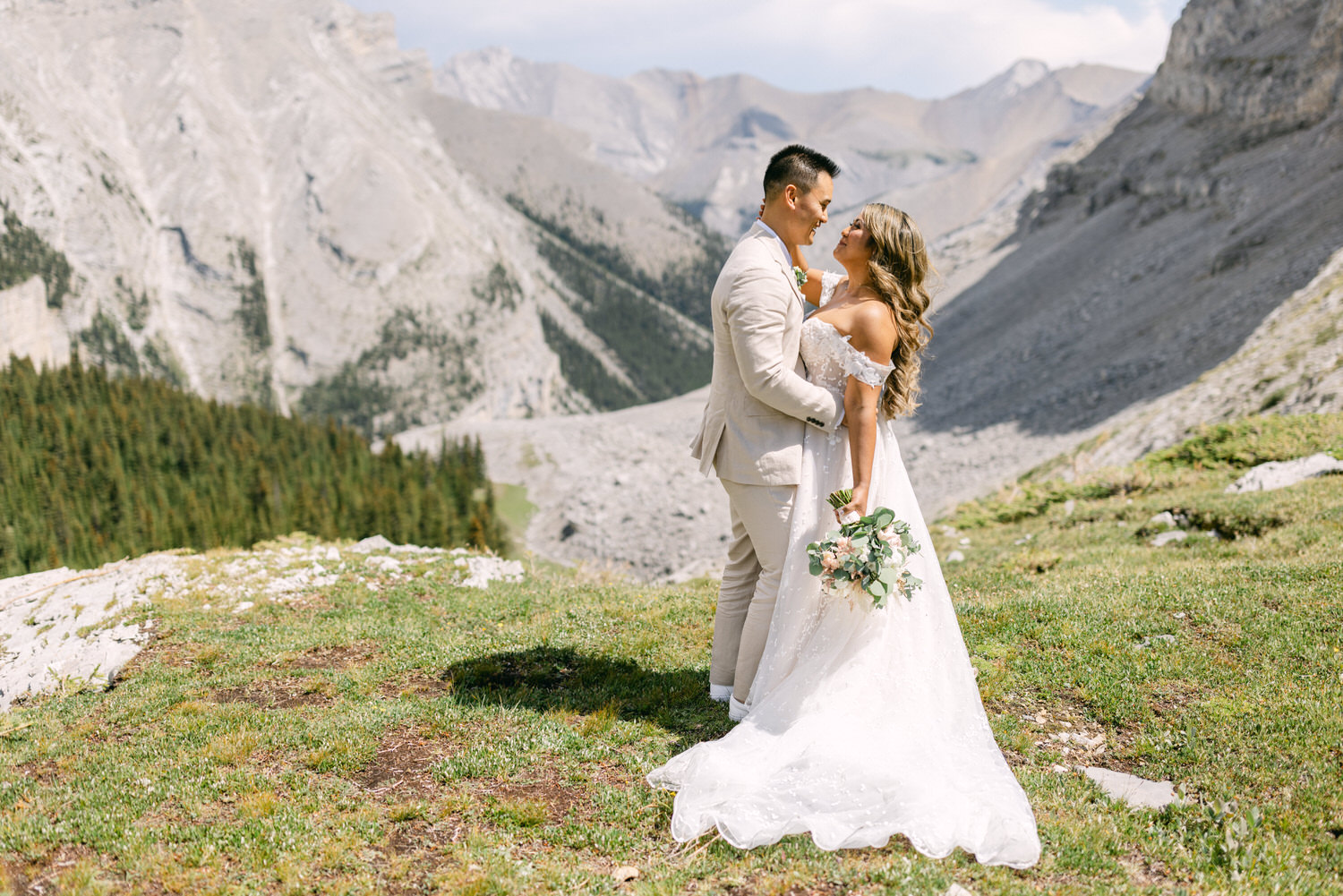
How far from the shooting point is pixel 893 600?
22.0ft

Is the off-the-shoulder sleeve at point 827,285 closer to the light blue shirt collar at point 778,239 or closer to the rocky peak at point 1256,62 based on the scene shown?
the light blue shirt collar at point 778,239

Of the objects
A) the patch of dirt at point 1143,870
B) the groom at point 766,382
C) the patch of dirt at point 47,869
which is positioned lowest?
the patch of dirt at point 47,869

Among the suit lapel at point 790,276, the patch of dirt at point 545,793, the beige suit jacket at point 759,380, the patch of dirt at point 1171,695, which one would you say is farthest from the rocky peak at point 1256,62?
the patch of dirt at point 545,793

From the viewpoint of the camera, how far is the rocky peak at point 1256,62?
6612 centimetres

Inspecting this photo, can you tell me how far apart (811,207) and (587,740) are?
507 cm

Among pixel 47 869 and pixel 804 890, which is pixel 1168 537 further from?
pixel 47 869

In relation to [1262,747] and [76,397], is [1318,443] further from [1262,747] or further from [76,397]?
[76,397]

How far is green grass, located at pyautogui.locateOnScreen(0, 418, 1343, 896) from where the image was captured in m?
5.25

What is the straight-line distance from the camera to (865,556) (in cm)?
622

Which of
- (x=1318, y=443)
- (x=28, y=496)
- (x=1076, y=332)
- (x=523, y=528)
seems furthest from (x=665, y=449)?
(x=28, y=496)

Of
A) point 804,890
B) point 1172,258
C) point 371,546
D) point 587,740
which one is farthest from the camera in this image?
point 1172,258

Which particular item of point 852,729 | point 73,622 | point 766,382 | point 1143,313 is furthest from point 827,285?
point 1143,313

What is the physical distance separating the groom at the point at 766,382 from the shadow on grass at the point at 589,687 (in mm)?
722

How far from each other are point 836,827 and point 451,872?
2.58 meters
